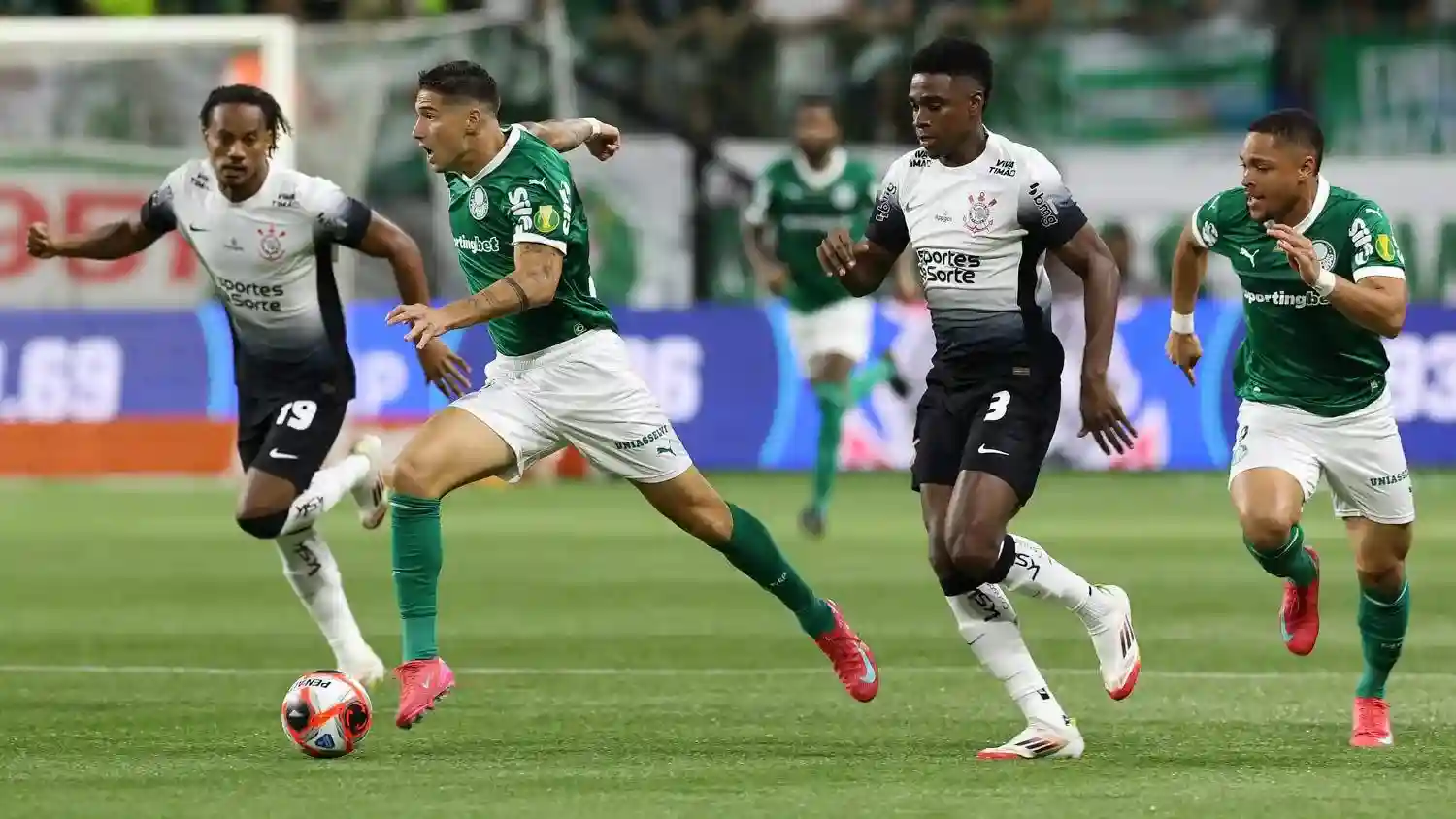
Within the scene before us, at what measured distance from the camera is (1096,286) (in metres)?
7.52

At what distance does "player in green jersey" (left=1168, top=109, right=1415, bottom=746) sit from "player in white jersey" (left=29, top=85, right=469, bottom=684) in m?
2.75

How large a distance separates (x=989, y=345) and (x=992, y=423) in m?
0.25

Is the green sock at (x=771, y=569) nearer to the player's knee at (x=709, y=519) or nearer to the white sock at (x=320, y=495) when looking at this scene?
the player's knee at (x=709, y=519)

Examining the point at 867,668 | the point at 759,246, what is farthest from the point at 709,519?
the point at 759,246

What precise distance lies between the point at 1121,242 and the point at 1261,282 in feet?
49.0

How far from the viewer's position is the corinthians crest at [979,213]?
7.60 m

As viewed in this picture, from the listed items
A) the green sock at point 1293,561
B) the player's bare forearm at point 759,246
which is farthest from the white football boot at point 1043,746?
the player's bare forearm at point 759,246

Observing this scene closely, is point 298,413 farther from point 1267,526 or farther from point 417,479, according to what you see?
point 1267,526

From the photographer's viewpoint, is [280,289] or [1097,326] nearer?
[1097,326]

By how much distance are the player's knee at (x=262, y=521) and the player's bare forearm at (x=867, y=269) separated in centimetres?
249

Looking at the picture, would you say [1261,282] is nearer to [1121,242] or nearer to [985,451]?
[985,451]

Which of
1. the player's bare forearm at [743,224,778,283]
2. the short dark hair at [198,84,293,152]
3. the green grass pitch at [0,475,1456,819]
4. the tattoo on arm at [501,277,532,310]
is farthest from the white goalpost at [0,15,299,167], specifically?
the tattoo on arm at [501,277,532,310]

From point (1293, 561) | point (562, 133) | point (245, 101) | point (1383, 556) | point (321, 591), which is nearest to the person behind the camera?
point (1383, 556)

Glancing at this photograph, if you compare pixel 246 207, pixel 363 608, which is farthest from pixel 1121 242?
pixel 246 207
